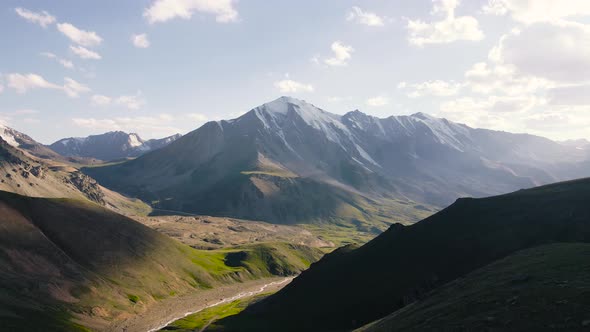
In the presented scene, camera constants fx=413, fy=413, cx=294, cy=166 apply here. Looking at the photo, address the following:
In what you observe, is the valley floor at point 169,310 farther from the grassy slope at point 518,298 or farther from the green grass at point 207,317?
the grassy slope at point 518,298

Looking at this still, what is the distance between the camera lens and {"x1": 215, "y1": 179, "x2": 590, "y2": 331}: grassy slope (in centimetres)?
9812

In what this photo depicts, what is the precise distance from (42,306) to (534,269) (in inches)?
5129

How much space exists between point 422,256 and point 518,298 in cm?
5943

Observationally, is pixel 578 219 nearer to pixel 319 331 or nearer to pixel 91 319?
pixel 319 331

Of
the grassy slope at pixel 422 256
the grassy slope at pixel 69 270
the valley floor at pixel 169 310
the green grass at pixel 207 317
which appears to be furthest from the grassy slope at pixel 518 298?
the valley floor at pixel 169 310

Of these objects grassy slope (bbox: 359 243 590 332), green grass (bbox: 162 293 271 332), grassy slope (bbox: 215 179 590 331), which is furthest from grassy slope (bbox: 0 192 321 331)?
grassy slope (bbox: 359 243 590 332)

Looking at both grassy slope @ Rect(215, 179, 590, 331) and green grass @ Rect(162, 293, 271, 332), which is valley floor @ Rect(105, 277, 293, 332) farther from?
grassy slope @ Rect(215, 179, 590, 331)

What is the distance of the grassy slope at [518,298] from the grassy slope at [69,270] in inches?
3780

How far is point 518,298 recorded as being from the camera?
Answer: 52531 mm

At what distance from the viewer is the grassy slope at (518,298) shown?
4441 centimetres

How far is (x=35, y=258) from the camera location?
14538cm

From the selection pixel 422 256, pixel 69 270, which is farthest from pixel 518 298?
pixel 69 270

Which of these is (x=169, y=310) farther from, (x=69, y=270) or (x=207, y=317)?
(x=69, y=270)

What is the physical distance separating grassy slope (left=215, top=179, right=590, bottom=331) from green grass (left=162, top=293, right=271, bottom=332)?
10.9 meters
